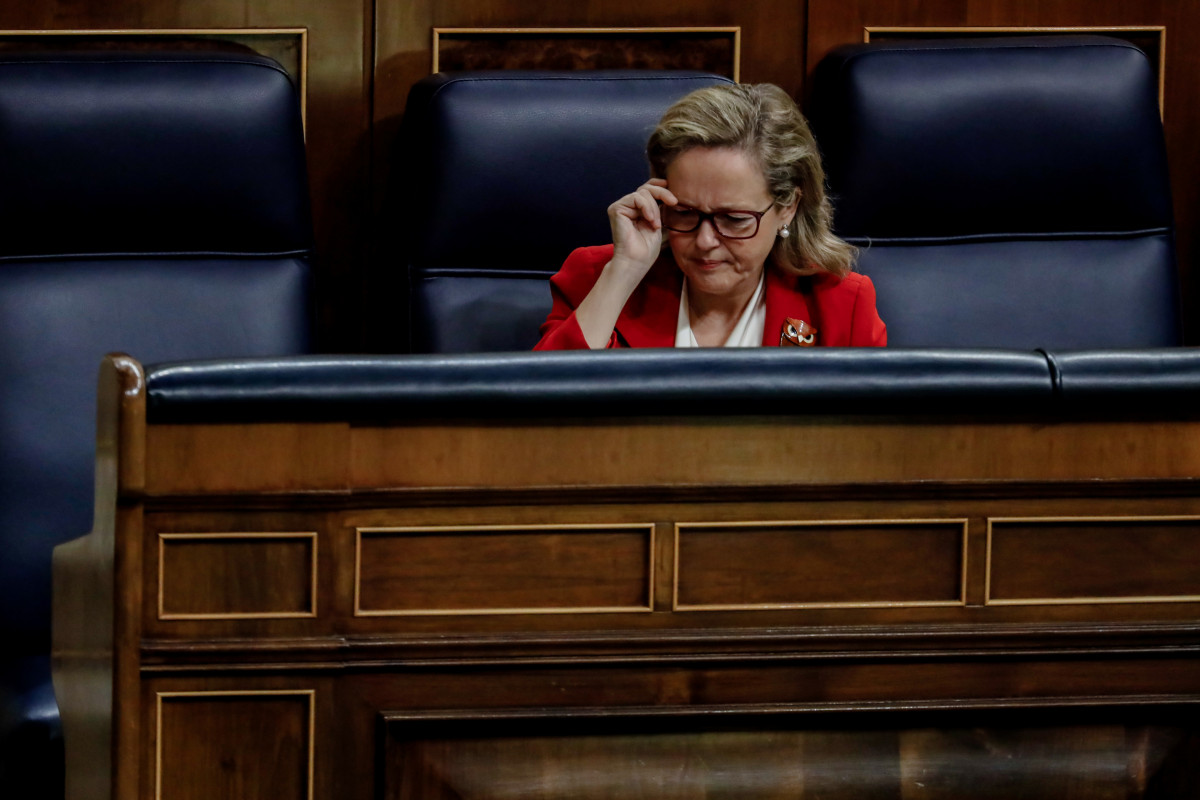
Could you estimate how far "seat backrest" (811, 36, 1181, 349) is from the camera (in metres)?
1.48

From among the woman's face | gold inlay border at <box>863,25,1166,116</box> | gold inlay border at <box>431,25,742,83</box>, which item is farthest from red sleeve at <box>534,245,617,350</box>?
gold inlay border at <box>863,25,1166,116</box>

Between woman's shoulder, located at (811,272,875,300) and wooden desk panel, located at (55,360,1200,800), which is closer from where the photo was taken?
wooden desk panel, located at (55,360,1200,800)

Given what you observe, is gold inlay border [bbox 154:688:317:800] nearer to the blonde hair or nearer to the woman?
the woman

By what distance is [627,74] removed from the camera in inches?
58.9

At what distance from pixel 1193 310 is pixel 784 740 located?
123cm

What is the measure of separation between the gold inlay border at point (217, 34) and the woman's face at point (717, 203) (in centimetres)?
53

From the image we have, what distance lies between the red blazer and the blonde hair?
0.08ft

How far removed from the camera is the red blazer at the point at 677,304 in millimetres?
1347

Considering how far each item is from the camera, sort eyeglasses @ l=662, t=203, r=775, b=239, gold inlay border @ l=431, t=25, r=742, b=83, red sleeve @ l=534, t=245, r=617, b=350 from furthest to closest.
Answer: gold inlay border @ l=431, t=25, r=742, b=83
red sleeve @ l=534, t=245, r=617, b=350
eyeglasses @ l=662, t=203, r=775, b=239

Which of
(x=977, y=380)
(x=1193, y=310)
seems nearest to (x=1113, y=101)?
(x=1193, y=310)

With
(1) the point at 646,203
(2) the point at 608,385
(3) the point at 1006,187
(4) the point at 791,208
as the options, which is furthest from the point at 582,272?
(2) the point at 608,385

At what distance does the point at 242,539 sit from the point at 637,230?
0.66m

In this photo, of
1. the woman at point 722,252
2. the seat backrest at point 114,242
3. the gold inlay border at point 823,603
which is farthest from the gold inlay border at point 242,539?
the seat backrest at point 114,242

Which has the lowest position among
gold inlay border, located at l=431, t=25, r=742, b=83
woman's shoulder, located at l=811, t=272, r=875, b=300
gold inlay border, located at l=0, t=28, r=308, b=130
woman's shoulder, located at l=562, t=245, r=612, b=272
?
woman's shoulder, located at l=811, t=272, r=875, b=300
